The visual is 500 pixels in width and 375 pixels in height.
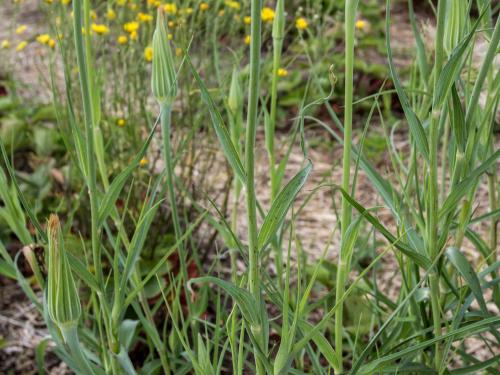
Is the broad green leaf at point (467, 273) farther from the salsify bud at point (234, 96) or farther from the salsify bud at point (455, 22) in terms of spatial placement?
the salsify bud at point (234, 96)

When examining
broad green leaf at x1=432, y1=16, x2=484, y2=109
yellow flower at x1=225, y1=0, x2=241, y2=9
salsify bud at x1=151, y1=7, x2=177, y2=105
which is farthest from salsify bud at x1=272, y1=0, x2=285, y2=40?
yellow flower at x1=225, y1=0, x2=241, y2=9

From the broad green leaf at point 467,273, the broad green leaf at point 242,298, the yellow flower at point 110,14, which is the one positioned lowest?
the broad green leaf at point 467,273

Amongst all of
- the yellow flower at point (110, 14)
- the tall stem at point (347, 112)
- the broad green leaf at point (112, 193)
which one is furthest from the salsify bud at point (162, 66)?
the yellow flower at point (110, 14)

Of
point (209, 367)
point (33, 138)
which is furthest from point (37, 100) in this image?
point (209, 367)

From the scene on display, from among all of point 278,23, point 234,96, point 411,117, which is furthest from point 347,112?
point 234,96

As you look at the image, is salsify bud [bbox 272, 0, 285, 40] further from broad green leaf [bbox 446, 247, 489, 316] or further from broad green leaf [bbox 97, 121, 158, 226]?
broad green leaf [bbox 446, 247, 489, 316]

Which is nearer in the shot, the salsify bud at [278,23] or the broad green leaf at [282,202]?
the broad green leaf at [282,202]
